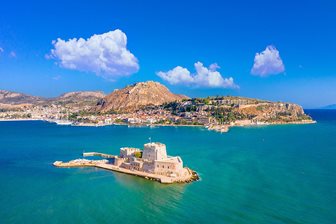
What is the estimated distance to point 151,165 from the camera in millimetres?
38781

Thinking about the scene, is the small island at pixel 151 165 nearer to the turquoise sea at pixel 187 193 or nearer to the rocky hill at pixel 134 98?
the turquoise sea at pixel 187 193

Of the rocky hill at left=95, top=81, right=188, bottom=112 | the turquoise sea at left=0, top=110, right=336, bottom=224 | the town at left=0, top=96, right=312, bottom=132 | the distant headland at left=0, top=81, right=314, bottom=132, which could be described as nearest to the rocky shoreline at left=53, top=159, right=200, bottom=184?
the turquoise sea at left=0, top=110, right=336, bottom=224

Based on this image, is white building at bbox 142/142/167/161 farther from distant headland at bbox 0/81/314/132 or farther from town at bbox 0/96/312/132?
town at bbox 0/96/312/132

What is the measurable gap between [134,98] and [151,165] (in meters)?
138

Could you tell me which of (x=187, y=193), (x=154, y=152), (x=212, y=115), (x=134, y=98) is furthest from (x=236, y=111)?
(x=187, y=193)

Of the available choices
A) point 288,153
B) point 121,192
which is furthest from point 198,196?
point 288,153

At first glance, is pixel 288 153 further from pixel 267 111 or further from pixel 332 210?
pixel 267 111

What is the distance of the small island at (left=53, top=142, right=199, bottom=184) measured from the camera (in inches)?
1446

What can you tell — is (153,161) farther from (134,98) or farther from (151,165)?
(134,98)

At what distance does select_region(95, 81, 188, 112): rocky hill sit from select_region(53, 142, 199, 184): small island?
117m

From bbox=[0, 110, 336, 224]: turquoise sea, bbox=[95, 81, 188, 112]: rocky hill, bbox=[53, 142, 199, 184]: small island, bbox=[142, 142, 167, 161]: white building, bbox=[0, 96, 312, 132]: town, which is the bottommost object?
bbox=[0, 110, 336, 224]: turquoise sea

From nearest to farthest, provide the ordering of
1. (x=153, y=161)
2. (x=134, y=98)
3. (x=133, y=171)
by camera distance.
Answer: (x=153, y=161)
(x=133, y=171)
(x=134, y=98)

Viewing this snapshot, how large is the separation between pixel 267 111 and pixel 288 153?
79.4 metres

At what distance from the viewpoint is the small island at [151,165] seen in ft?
120
